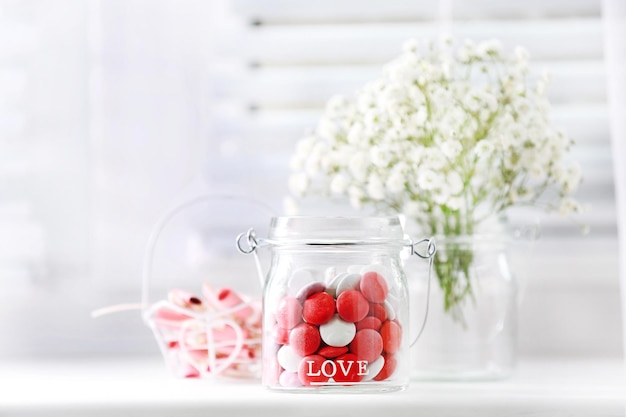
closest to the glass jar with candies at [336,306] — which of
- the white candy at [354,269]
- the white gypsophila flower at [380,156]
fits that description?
the white candy at [354,269]

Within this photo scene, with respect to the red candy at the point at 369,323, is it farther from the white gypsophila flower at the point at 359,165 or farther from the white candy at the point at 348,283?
the white gypsophila flower at the point at 359,165

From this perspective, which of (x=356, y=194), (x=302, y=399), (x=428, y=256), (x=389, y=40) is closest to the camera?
(x=302, y=399)

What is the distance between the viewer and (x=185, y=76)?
4.81 feet

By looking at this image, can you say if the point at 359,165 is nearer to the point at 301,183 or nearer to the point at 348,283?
the point at 301,183

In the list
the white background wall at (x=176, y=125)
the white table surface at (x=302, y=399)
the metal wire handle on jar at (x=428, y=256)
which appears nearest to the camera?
the white table surface at (x=302, y=399)

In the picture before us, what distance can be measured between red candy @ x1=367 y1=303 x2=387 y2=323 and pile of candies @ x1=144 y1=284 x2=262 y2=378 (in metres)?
0.20

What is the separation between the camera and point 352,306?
0.98 meters

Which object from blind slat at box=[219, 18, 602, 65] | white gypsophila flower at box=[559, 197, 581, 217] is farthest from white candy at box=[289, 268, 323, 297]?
blind slat at box=[219, 18, 602, 65]

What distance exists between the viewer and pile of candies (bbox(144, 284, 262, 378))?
114cm

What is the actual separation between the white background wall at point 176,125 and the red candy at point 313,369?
472 mm

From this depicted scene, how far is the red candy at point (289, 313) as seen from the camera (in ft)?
3.26

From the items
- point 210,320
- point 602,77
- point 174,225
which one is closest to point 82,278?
point 174,225

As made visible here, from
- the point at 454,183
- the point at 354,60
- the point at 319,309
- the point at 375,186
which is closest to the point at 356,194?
the point at 375,186

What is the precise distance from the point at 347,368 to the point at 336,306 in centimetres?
7
